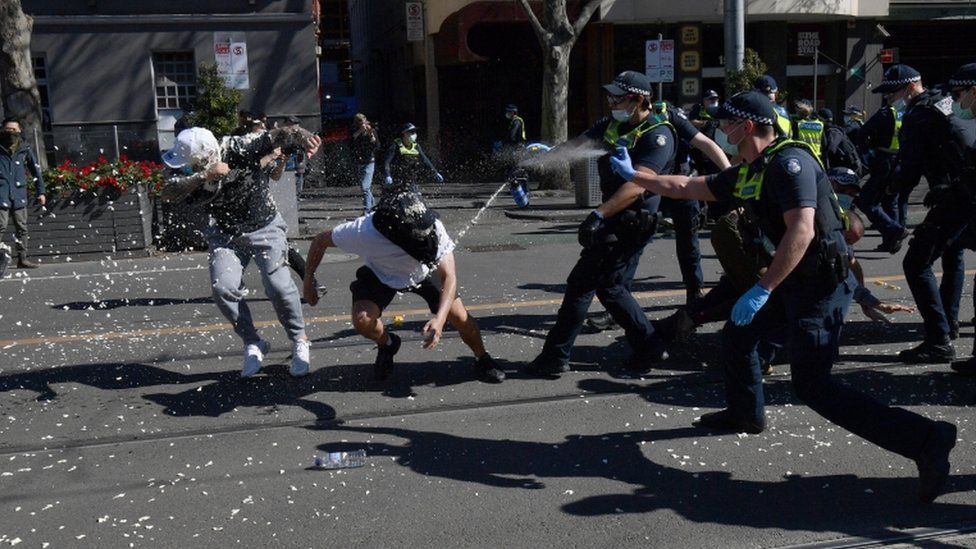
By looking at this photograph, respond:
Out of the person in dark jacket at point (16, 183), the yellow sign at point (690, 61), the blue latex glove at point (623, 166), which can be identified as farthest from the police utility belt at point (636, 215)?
the yellow sign at point (690, 61)

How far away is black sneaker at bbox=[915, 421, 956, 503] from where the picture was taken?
430 cm

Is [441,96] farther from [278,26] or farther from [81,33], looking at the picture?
[81,33]

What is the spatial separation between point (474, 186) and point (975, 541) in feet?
60.3

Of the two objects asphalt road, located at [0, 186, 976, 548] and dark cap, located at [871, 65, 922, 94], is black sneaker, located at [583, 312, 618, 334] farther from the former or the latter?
dark cap, located at [871, 65, 922, 94]

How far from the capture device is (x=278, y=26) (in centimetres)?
2141

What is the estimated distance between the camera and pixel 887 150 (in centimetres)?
1020

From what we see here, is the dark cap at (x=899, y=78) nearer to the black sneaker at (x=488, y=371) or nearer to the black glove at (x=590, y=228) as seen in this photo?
the black glove at (x=590, y=228)

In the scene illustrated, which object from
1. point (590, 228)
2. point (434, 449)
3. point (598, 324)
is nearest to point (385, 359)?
point (434, 449)

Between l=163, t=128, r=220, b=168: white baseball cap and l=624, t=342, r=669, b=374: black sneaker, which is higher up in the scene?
l=163, t=128, r=220, b=168: white baseball cap

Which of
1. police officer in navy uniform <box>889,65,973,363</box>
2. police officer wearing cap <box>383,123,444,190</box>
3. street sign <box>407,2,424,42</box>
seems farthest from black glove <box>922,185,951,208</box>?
street sign <box>407,2,424,42</box>

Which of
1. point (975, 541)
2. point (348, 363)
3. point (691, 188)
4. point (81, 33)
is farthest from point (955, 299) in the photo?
point (81, 33)

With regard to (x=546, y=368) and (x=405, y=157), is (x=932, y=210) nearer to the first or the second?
(x=546, y=368)

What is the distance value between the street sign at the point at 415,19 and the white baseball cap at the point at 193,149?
60.7ft

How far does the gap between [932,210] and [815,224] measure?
2368 mm
